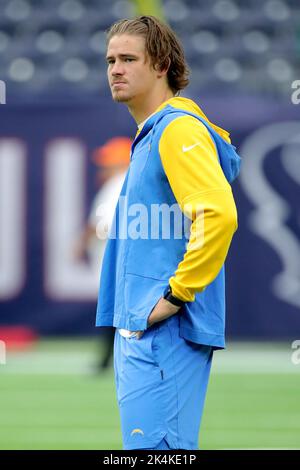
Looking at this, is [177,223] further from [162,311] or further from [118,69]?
[118,69]

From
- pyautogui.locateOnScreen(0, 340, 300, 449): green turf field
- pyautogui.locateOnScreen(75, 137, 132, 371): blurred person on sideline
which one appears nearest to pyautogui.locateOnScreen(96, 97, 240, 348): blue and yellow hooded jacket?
pyautogui.locateOnScreen(0, 340, 300, 449): green turf field

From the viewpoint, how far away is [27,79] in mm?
14445

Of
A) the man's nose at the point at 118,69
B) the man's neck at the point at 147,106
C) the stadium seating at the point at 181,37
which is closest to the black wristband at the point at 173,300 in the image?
the man's neck at the point at 147,106

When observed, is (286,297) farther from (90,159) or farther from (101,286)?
(101,286)

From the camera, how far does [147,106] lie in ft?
11.8

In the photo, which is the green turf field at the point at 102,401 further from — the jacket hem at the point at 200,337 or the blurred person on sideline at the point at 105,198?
the jacket hem at the point at 200,337

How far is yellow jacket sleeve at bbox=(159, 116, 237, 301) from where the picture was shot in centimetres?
329

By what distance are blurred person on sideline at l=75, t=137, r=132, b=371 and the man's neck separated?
4.52 meters

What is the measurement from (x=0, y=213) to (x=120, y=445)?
6058 millimetres

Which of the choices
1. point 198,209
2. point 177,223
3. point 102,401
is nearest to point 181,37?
point 102,401

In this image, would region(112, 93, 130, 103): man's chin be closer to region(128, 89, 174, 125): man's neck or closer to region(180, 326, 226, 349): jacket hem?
region(128, 89, 174, 125): man's neck

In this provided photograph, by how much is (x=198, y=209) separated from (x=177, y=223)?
150 mm

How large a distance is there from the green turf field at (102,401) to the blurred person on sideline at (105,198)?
336 mm
